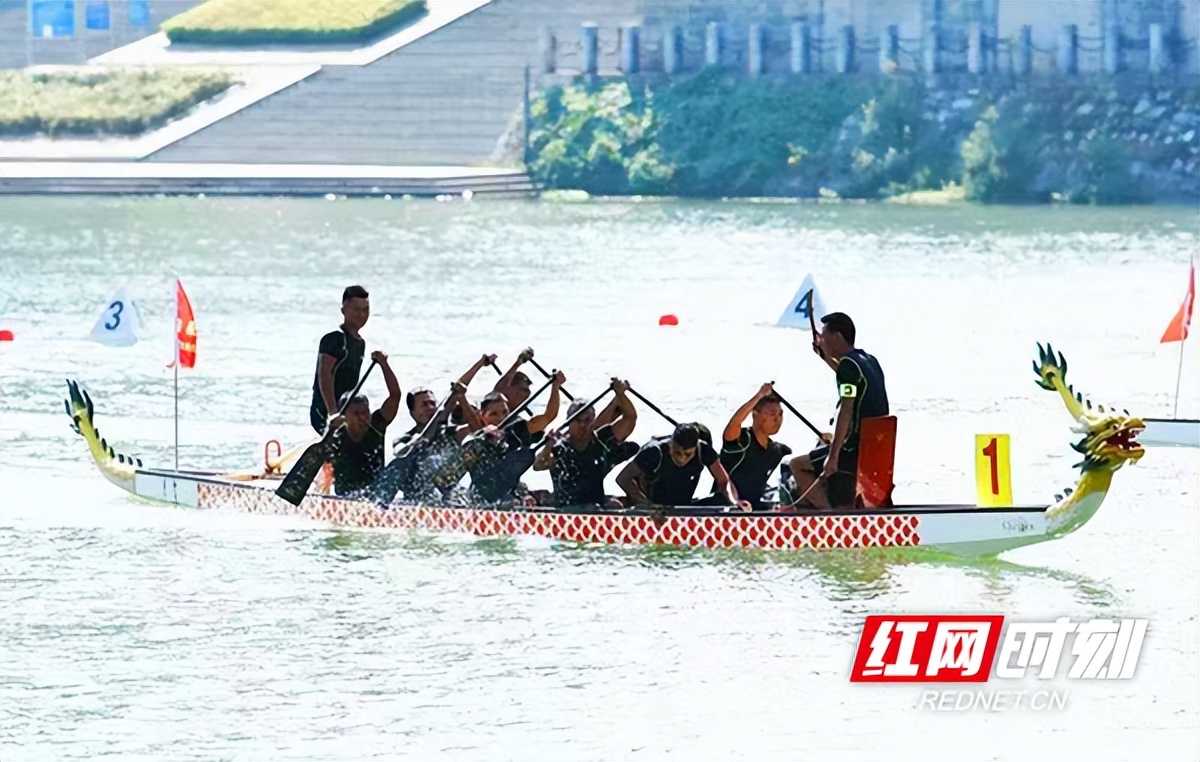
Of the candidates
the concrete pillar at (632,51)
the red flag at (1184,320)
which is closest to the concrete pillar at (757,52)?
the concrete pillar at (632,51)

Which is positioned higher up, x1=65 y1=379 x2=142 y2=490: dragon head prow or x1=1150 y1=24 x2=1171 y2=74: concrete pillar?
x1=65 y1=379 x2=142 y2=490: dragon head prow

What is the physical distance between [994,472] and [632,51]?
55.3 m

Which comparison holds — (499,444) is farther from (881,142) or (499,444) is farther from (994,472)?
(881,142)

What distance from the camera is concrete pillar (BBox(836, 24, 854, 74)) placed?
7338 centimetres

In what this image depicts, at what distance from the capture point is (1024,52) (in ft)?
241

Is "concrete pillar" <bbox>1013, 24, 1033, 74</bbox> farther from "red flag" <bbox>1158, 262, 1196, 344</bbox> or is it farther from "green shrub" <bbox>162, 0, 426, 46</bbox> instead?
"red flag" <bbox>1158, 262, 1196, 344</bbox>

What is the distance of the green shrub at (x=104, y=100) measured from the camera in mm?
69125

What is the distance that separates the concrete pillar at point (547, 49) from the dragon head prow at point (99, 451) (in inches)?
1995

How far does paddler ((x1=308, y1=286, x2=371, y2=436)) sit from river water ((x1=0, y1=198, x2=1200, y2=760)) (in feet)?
3.40

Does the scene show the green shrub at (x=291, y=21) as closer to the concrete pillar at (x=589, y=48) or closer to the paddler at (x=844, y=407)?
the concrete pillar at (x=589, y=48)

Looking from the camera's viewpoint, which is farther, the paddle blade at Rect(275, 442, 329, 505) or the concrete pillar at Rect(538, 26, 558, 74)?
the concrete pillar at Rect(538, 26, 558, 74)

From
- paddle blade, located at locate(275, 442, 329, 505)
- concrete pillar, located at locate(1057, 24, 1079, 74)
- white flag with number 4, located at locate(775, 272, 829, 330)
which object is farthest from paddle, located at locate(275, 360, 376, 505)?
concrete pillar, located at locate(1057, 24, 1079, 74)

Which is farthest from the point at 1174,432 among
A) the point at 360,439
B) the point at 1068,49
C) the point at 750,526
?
the point at 1068,49

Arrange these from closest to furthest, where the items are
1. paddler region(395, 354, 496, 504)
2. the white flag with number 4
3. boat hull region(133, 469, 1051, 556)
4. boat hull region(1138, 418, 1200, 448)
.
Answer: boat hull region(133, 469, 1051, 556) → paddler region(395, 354, 496, 504) → the white flag with number 4 → boat hull region(1138, 418, 1200, 448)
